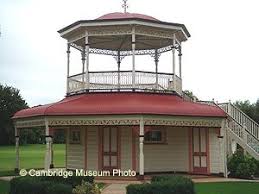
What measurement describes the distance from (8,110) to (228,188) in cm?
6844

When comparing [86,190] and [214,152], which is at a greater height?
[214,152]

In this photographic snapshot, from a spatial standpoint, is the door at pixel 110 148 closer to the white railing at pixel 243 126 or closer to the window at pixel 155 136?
the window at pixel 155 136

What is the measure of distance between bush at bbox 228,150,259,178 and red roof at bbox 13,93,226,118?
285 cm

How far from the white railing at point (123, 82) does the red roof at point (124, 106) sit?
475 mm

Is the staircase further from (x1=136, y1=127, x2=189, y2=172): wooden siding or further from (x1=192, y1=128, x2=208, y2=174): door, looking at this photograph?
(x1=136, y1=127, x2=189, y2=172): wooden siding

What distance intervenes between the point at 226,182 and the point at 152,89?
6.34 metres

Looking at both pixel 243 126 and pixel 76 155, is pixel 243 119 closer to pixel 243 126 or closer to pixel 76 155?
pixel 243 126

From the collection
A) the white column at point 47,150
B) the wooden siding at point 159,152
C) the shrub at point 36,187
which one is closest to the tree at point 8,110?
the wooden siding at point 159,152

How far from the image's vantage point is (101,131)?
23547 millimetres

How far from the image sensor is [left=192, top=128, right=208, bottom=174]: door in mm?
24481

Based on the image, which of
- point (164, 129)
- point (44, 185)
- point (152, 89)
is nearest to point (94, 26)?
point (152, 89)

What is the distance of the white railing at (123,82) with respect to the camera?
24234mm

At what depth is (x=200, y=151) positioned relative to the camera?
2461cm

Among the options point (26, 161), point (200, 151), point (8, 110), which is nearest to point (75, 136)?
point (200, 151)
